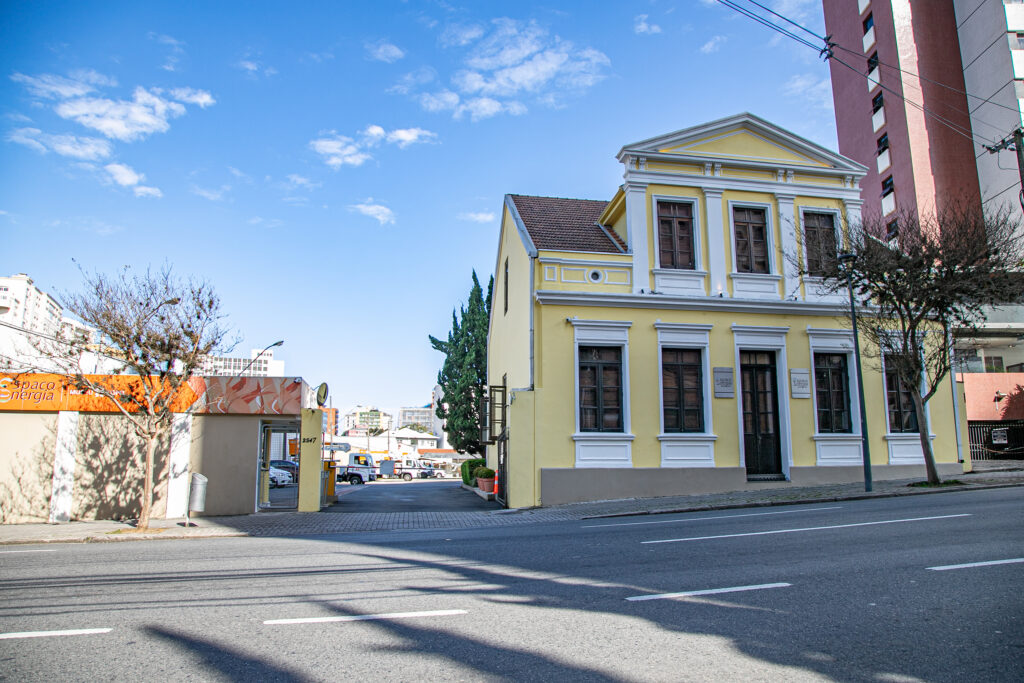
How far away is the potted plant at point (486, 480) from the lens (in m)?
21.8

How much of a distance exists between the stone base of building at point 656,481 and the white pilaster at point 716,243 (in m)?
5.11

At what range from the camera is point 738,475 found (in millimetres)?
17984

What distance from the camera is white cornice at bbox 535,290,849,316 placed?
1766cm

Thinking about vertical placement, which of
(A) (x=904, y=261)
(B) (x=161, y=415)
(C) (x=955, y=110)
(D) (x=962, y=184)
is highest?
(C) (x=955, y=110)

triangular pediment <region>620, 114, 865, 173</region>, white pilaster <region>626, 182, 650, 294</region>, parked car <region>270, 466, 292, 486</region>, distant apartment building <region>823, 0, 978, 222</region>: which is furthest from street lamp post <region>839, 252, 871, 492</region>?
parked car <region>270, 466, 292, 486</region>

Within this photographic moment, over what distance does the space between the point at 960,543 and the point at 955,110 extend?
41.9 meters

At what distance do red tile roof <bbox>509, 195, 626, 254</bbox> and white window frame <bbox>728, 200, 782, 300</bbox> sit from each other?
10.4 feet

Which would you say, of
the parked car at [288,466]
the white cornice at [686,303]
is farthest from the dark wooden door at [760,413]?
the parked car at [288,466]

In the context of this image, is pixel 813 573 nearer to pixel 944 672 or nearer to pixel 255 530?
pixel 944 672

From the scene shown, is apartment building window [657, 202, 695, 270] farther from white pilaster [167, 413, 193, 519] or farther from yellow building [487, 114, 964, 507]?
white pilaster [167, 413, 193, 519]

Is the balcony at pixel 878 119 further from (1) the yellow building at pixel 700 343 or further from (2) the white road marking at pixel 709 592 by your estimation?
(2) the white road marking at pixel 709 592

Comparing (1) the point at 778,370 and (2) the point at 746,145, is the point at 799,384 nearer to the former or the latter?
(1) the point at 778,370

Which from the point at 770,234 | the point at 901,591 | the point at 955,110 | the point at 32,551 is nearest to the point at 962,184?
the point at 955,110

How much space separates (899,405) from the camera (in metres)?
19.6
